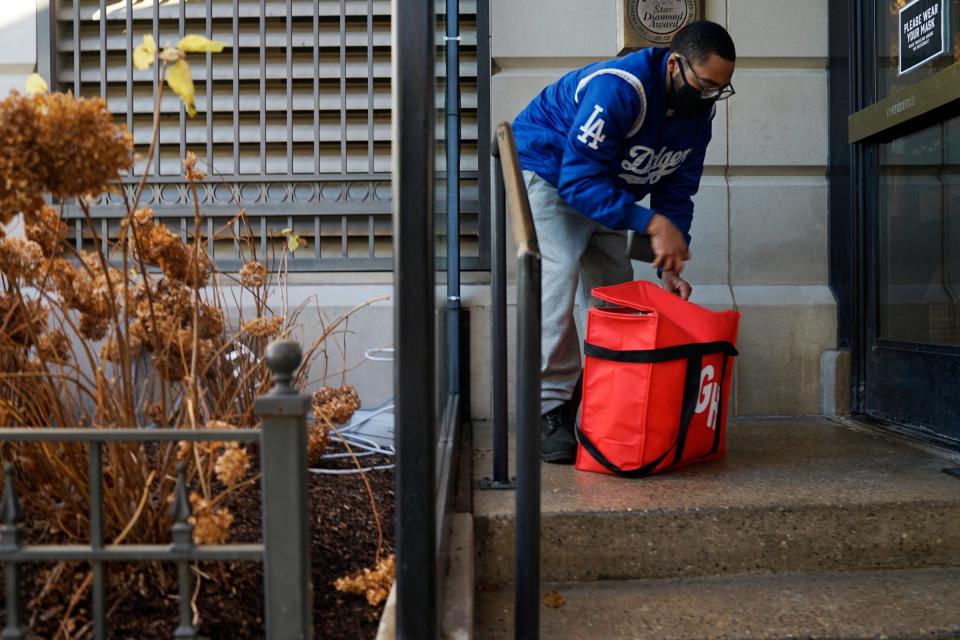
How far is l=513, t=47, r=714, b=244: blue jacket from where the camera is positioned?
244 cm

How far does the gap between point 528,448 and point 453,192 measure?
191cm

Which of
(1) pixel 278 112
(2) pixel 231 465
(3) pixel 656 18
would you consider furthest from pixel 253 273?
(3) pixel 656 18

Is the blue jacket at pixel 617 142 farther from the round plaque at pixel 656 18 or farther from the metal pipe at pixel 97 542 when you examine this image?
the metal pipe at pixel 97 542

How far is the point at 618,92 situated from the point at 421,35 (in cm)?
130

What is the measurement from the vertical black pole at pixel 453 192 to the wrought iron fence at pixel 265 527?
1.82 m

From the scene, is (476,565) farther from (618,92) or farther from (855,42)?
(855,42)

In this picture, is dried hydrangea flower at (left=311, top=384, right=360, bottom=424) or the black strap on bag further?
the black strap on bag

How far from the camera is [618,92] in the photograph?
2.45 metres

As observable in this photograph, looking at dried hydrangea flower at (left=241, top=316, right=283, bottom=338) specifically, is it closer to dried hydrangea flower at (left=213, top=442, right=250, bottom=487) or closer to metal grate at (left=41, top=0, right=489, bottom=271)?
dried hydrangea flower at (left=213, top=442, right=250, bottom=487)

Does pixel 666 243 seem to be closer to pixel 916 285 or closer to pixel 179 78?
pixel 916 285

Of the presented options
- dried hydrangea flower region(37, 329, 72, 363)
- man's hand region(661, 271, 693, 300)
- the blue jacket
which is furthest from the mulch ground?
man's hand region(661, 271, 693, 300)

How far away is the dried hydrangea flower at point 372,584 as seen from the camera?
5.11 ft

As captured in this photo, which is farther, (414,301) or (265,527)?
(414,301)

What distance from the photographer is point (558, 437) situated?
267 cm
